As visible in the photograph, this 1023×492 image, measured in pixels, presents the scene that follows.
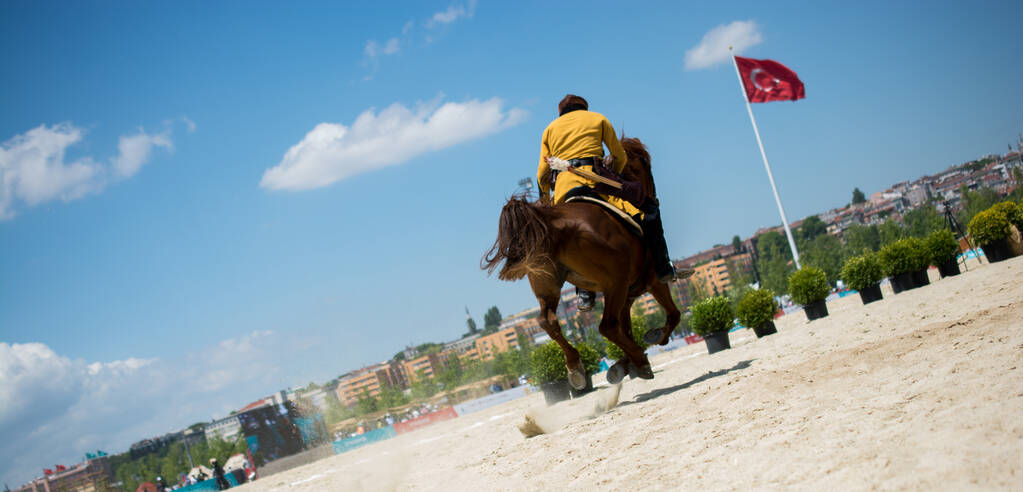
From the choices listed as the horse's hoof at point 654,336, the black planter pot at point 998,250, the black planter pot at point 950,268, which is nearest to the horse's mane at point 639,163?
the horse's hoof at point 654,336

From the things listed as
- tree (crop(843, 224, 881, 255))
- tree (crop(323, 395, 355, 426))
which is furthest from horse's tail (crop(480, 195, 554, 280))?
tree (crop(843, 224, 881, 255))

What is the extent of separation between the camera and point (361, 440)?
1059 inches

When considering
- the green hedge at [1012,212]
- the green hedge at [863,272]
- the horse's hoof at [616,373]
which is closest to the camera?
the horse's hoof at [616,373]

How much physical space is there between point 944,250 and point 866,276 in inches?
69.8

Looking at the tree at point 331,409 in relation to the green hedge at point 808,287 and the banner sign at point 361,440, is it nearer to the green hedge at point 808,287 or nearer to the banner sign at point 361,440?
the banner sign at point 361,440

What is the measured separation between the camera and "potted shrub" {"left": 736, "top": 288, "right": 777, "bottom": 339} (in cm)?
1130

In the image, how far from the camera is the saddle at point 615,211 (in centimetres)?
618

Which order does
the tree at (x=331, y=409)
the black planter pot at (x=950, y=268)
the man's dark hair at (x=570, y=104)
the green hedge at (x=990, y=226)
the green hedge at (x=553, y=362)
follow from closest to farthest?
1. the man's dark hair at (x=570, y=104)
2. the green hedge at (x=553, y=362)
3. the black planter pot at (x=950, y=268)
4. the green hedge at (x=990, y=226)
5. the tree at (x=331, y=409)

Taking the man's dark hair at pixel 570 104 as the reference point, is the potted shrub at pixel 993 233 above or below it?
below

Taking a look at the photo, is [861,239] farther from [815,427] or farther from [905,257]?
[815,427]

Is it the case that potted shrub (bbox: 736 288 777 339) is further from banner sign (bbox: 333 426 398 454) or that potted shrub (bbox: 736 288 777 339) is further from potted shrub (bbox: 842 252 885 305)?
banner sign (bbox: 333 426 398 454)

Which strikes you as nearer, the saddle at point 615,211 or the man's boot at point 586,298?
the saddle at point 615,211

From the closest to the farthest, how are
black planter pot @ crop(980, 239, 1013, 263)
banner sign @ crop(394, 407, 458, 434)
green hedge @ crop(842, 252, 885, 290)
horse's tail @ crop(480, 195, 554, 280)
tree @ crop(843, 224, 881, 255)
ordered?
horse's tail @ crop(480, 195, 554, 280) < green hedge @ crop(842, 252, 885, 290) < black planter pot @ crop(980, 239, 1013, 263) < banner sign @ crop(394, 407, 458, 434) < tree @ crop(843, 224, 881, 255)

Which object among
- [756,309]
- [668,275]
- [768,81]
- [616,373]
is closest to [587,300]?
[616,373]
